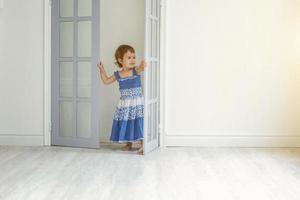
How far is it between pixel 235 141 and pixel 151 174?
1.69 meters

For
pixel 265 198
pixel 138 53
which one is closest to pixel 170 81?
pixel 138 53

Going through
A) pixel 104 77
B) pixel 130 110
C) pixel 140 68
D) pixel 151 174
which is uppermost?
pixel 140 68

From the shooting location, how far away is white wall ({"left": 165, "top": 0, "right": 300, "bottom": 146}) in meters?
5.29

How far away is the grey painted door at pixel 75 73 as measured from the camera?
5164 mm

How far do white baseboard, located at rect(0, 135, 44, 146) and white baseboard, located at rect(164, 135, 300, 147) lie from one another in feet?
5.02

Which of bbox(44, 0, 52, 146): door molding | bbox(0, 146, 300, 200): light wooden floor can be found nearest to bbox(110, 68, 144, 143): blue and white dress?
bbox(0, 146, 300, 200): light wooden floor

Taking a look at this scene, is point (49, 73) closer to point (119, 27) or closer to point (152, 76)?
point (119, 27)

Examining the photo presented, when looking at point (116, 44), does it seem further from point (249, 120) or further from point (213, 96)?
point (249, 120)

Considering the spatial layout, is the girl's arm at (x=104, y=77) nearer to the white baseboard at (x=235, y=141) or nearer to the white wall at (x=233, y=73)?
the white wall at (x=233, y=73)

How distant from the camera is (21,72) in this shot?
17.5 feet

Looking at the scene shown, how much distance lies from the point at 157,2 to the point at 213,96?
4.19 ft

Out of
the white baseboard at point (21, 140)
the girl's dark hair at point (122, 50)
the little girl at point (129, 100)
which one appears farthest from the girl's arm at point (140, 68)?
the white baseboard at point (21, 140)

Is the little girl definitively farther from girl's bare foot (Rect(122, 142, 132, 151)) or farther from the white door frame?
the white door frame

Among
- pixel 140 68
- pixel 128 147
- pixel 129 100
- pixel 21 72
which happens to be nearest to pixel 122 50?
pixel 140 68
